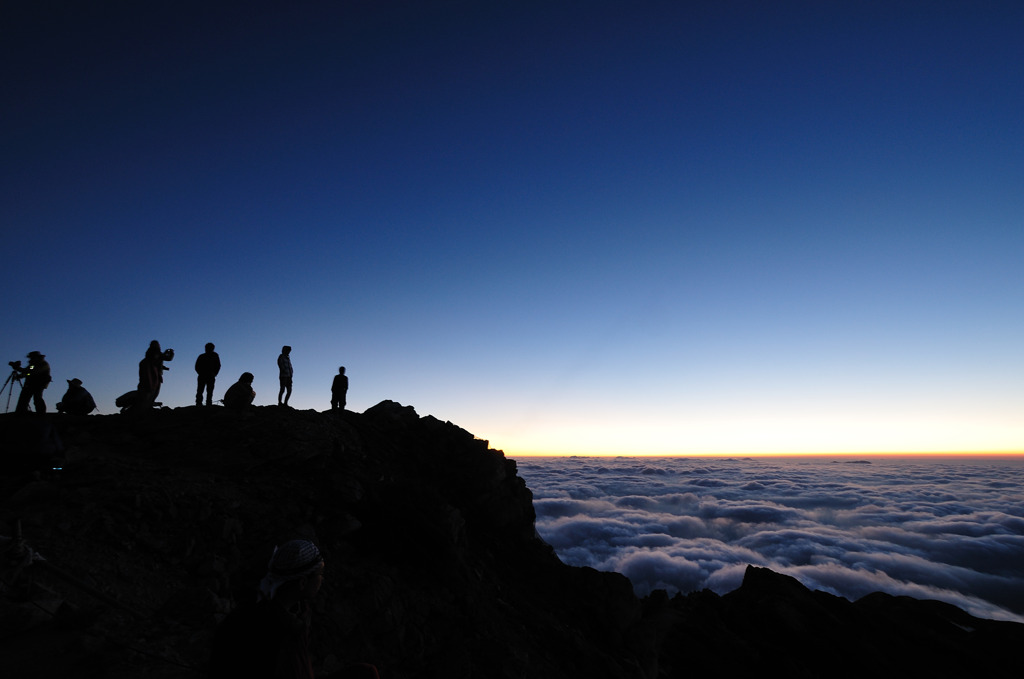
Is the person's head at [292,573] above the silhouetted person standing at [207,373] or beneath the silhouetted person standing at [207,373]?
beneath

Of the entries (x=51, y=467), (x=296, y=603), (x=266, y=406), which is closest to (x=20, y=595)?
(x=51, y=467)

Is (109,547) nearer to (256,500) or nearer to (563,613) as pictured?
(256,500)

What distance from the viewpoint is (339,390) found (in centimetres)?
1914

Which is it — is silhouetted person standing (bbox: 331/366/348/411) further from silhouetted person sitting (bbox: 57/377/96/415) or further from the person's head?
the person's head

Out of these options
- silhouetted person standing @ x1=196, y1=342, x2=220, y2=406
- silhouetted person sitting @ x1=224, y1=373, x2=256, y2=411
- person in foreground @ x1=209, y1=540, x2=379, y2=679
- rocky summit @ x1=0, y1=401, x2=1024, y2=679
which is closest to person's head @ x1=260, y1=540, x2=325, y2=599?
person in foreground @ x1=209, y1=540, x2=379, y2=679

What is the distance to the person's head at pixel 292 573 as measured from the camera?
3088 mm

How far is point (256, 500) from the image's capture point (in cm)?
1063

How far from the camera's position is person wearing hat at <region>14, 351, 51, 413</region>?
11523 millimetres

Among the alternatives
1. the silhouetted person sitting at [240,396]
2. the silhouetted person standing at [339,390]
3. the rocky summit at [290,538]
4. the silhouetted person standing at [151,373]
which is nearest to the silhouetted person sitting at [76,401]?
the rocky summit at [290,538]

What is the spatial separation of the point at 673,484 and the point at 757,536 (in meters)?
84.0

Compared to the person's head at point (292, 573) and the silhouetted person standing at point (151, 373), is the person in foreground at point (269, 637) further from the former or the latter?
the silhouetted person standing at point (151, 373)

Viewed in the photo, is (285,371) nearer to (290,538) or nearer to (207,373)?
(207,373)

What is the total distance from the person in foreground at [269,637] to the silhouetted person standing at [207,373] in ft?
49.6

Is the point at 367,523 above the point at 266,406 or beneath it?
beneath
